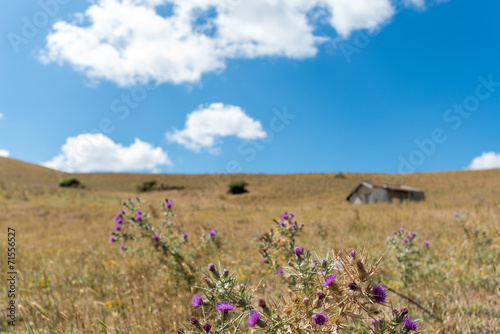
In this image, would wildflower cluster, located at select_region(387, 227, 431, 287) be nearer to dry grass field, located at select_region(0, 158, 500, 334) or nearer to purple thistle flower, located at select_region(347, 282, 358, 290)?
dry grass field, located at select_region(0, 158, 500, 334)

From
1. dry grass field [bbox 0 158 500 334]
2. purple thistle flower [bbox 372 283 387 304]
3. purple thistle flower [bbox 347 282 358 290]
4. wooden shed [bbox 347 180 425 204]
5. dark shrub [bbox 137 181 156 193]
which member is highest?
wooden shed [bbox 347 180 425 204]

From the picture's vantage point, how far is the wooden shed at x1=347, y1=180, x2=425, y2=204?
29844 mm

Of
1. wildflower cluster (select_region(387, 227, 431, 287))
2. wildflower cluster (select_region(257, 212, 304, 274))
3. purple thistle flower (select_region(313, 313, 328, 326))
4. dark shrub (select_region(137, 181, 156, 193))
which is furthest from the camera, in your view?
dark shrub (select_region(137, 181, 156, 193))

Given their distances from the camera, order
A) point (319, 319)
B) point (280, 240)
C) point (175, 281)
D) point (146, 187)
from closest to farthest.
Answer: point (319, 319)
point (280, 240)
point (175, 281)
point (146, 187)

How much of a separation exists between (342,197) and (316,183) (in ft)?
41.9

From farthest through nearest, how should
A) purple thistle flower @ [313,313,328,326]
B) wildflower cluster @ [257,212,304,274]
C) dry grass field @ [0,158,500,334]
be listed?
dry grass field @ [0,158,500,334], wildflower cluster @ [257,212,304,274], purple thistle flower @ [313,313,328,326]

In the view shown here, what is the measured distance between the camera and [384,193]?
29938mm

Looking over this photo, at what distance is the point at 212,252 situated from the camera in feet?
19.5

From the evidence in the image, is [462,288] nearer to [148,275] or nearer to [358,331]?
[358,331]

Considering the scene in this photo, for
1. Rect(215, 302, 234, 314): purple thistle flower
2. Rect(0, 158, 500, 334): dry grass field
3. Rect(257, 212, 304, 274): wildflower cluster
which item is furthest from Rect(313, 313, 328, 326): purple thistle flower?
Rect(257, 212, 304, 274): wildflower cluster

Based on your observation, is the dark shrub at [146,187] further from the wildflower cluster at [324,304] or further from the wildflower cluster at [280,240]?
the wildflower cluster at [324,304]

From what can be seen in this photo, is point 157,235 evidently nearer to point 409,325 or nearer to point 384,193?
point 409,325

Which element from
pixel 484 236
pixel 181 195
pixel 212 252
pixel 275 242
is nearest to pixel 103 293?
pixel 212 252

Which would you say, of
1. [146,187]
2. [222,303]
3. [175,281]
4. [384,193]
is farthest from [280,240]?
[146,187]
